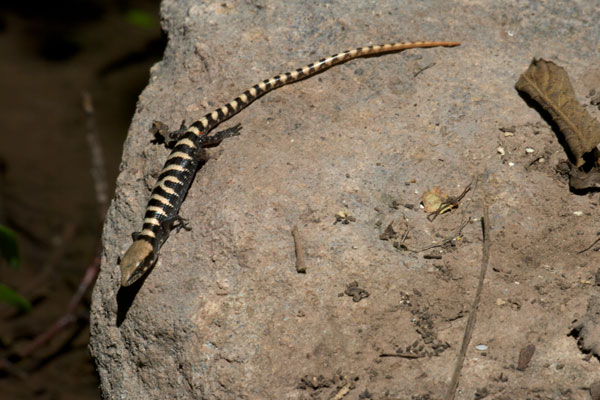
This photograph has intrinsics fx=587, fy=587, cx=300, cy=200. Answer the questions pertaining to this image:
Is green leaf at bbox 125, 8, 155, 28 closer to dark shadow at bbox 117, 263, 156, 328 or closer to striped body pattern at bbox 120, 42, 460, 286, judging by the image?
striped body pattern at bbox 120, 42, 460, 286

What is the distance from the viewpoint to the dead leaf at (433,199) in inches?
195

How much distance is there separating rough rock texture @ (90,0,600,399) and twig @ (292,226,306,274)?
6cm

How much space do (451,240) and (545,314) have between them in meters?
0.89

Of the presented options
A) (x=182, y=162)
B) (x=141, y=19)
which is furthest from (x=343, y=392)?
(x=141, y=19)

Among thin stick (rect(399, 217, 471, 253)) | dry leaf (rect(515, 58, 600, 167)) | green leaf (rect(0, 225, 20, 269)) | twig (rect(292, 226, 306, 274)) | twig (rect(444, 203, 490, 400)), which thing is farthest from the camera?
green leaf (rect(0, 225, 20, 269))

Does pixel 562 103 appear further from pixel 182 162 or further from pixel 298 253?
pixel 182 162

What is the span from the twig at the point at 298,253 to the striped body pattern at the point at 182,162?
1.06m

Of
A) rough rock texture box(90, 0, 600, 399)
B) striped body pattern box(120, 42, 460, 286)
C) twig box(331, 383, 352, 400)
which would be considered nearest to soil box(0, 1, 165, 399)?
striped body pattern box(120, 42, 460, 286)

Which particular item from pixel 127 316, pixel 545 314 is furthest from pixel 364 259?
pixel 127 316

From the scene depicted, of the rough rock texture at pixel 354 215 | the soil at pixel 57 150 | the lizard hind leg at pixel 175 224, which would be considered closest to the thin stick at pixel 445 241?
the rough rock texture at pixel 354 215

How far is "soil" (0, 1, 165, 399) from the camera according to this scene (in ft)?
28.4

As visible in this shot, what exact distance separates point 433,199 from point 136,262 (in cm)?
253

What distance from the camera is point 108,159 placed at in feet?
35.8

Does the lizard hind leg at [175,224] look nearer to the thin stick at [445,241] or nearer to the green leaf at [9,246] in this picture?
the green leaf at [9,246]
